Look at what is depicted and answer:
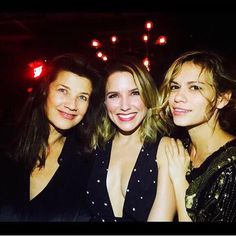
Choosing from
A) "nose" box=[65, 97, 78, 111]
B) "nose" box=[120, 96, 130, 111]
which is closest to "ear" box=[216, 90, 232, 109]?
"nose" box=[120, 96, 130, 111]

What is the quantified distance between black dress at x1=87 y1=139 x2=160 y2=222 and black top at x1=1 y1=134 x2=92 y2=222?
0.08 metres

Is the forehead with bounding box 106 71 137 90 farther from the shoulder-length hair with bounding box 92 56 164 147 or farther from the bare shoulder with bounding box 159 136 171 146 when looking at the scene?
the bare shoulder with bounding box 159 136 171 146

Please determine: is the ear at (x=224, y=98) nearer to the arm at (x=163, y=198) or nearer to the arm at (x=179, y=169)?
the arm at (x=179, y=169)

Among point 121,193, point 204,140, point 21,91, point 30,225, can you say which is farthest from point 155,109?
point 30,225

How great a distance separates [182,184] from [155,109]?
0.55 metres

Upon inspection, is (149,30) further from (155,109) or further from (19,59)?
(19,59)

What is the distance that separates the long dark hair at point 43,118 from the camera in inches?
119

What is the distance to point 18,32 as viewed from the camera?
310 cm

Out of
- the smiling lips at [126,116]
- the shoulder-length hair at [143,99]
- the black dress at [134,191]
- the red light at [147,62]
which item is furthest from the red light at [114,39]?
the black dress at [134,191]

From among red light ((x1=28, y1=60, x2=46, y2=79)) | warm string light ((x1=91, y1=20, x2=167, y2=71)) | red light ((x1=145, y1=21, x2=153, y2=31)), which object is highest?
red light ((x1=145, y1=21, x2=153, y2=31))

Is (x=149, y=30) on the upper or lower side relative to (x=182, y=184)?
upper

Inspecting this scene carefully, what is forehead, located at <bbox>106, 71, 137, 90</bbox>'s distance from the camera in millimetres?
2971

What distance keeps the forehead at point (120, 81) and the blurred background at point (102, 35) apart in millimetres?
141

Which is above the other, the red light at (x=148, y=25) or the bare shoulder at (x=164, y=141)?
the red light at (x=148, y=25)
